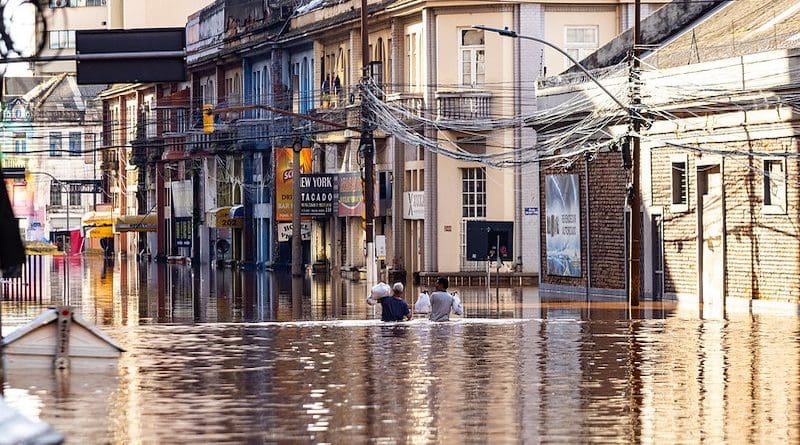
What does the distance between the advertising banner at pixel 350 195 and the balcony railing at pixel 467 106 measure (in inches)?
379

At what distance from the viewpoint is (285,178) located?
87625mm

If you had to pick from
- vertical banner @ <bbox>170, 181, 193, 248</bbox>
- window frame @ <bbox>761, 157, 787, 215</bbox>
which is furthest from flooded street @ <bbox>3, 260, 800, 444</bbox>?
vertical banner @ <bbox>170, 181, 193, 248</bbox>

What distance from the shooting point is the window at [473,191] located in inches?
2827

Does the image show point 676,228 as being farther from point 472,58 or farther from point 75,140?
point 75,140

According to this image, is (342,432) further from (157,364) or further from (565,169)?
(565,169)

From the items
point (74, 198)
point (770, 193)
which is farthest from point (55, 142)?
point (770, 193)

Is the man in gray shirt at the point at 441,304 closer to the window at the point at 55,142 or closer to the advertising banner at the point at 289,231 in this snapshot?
the advertising banner at the point at 289,231

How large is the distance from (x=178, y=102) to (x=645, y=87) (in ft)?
A: 216

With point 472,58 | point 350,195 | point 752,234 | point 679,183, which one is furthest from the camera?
point 350,195

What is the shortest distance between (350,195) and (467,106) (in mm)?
11928

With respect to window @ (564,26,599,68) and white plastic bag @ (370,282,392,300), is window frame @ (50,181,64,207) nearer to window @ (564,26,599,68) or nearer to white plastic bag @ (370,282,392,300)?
window @ (564,26,599,68)

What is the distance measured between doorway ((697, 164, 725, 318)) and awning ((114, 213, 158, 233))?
241 feet

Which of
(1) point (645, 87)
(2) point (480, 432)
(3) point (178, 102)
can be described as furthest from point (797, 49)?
(3) point (178, 102)

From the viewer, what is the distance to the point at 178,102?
112562 mm
